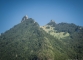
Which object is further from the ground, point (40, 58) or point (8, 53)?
point (8, 53)

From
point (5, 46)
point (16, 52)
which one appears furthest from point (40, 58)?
point (5, 46)

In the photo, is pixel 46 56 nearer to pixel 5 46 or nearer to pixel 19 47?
pixel 19 47

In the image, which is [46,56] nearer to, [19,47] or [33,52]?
[33,52]

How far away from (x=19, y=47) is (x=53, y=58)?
46265mm

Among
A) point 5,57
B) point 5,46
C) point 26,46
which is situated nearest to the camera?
point 5,57

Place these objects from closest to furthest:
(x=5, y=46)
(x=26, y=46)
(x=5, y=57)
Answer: (x=5, y=57)
(x=26, y=46)
(x=5, y=46)

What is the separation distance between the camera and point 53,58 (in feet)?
510

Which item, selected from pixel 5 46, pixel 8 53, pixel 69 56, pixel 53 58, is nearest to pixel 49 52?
pixel 53 58

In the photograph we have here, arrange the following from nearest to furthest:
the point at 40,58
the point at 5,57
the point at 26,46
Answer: the point at 40,58
the point at 5,57
the point at 26,46

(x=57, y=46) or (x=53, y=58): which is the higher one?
(x=57, y=46)

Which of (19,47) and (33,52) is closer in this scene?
(33,52)

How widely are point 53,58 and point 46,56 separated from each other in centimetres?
816

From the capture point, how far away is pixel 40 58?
151500 millimetres

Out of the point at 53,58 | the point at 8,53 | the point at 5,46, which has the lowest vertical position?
the point at 53,58
